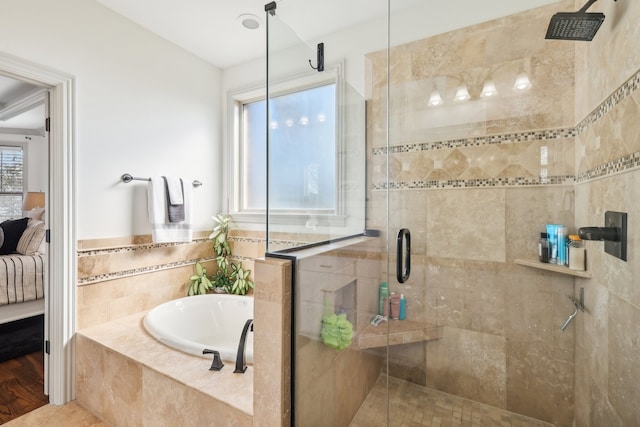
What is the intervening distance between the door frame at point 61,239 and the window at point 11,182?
381cm

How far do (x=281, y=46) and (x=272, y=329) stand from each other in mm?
1373

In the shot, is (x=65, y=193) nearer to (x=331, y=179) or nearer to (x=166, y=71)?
(x=166, y=71)

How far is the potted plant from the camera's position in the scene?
2711 mm

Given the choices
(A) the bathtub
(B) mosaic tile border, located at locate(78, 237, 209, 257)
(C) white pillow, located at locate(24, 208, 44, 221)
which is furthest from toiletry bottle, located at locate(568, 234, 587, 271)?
(C) white pillow, located at locate(24, 208, 44, 221)

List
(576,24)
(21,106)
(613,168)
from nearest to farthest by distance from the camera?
(613,168)
(576,24)
(21,106)

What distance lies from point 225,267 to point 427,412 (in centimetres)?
200

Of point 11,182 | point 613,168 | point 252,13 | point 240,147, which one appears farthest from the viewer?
point 11,182

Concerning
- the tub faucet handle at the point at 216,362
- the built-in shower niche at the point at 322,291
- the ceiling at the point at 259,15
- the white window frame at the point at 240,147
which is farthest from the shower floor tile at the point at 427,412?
the ceiling at the point at 259,15

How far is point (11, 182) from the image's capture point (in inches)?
176

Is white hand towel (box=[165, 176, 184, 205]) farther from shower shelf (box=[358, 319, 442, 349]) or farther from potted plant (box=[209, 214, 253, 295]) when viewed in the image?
shower shelf (box=[358, 319, 442, 349])

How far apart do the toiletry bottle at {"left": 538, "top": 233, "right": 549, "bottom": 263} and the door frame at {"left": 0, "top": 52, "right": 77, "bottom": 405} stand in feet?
8.98

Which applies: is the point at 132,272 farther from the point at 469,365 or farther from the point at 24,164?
the point at 24,164

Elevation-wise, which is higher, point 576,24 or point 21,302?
point 576,24

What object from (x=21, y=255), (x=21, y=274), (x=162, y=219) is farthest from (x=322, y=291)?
(x=21, y=255)
